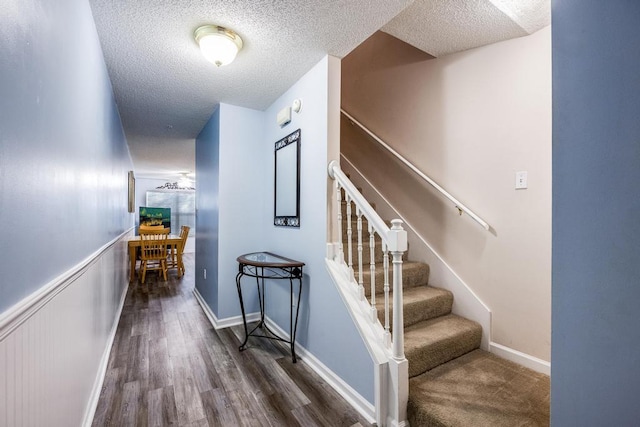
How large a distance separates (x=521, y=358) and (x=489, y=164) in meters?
1.35

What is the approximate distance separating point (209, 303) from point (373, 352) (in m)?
2.35

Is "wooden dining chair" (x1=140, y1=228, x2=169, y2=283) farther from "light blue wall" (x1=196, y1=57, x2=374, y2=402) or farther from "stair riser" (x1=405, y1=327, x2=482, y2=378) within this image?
"stair riser" (x1=405, y1=327, x2=482, y2=378)

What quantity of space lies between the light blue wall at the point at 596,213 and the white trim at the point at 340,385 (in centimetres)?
96

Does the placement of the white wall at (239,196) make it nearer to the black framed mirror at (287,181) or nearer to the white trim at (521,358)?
the black framed mirror at (287,181)

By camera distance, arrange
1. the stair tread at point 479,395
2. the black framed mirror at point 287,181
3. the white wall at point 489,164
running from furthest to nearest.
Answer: the black framed mirror at point 287,181, the white wall at point 489,164, the stair tread at point 479,395

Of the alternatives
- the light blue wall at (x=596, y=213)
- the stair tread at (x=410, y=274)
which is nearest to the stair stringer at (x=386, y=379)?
the stair tread at (x=410, y=274)

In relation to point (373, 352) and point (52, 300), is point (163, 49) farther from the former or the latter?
point (373, 352)

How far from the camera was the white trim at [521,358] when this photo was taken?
1.75 meters

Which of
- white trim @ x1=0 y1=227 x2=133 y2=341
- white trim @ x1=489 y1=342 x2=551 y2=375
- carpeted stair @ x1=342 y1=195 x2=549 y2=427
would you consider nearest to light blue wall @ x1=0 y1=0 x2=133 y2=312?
white trim @ x1=0 y1=227 x2=133 y2=341

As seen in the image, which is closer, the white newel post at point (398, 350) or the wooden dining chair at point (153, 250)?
the white newel post at point (398, 350)

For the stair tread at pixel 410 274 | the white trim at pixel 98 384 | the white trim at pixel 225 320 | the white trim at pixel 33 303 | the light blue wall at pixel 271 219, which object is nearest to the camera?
the white trim at pixel 33 303

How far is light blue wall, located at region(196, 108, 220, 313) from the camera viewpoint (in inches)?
116

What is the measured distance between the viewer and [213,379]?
193 centimetres

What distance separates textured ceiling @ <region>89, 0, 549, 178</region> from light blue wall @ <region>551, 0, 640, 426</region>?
1.01 meters
